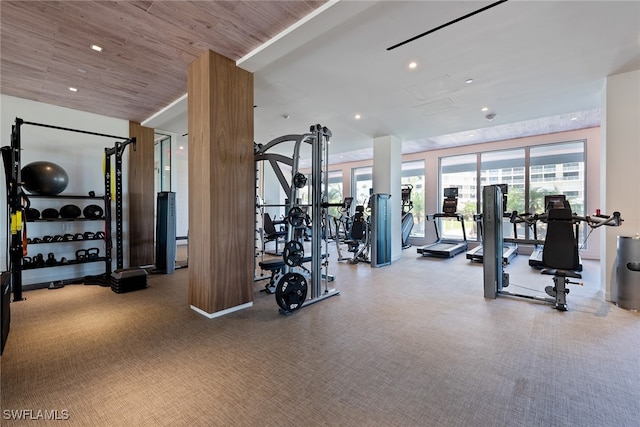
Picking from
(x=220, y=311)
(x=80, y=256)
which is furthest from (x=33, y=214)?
(x=220, y=311)

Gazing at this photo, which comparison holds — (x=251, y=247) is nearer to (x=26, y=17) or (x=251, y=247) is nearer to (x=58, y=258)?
(x=26, y=17)

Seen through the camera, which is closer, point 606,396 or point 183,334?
point 606,396

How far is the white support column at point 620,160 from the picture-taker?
3.58 meters

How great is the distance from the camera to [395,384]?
200cm

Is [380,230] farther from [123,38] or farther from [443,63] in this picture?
[123,38]

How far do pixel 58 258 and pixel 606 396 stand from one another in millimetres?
7137

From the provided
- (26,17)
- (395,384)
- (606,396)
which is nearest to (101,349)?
(395,384)

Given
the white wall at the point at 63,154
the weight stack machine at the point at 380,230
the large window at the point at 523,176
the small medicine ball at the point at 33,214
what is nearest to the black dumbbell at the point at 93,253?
the white wall at the point at 63,154

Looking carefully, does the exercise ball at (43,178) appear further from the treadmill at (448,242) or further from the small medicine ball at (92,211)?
the treadmill at (448,242)

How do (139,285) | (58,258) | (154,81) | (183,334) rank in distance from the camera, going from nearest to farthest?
(183,334), (154,81), (139,285), (58,258)

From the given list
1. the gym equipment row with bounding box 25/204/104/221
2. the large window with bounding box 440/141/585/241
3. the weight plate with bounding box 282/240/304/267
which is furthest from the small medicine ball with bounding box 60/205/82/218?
the large window with bounding box 440/141/585/241

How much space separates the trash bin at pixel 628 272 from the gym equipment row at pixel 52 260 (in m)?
7.65

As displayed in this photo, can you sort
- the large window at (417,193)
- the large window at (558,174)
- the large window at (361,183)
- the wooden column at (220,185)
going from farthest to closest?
the large window at (361,183) → the large window at (417,193) → the large window at (558,174) → the wooden column at (220,185)

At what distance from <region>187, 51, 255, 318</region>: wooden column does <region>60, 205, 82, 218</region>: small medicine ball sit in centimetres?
278
